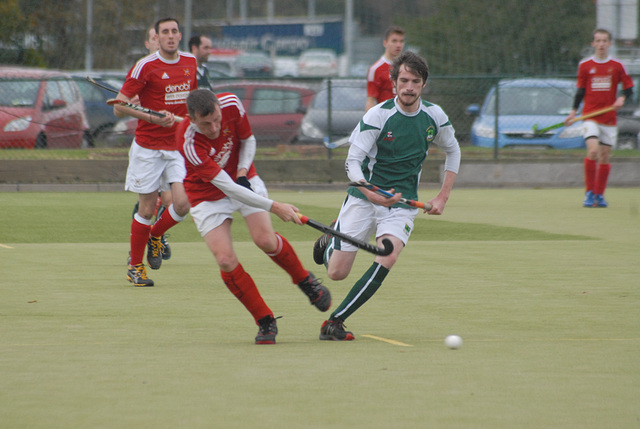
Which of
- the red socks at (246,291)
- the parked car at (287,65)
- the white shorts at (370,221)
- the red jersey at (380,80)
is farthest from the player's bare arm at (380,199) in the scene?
the parked car at (287,65)

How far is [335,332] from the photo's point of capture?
18.1ft

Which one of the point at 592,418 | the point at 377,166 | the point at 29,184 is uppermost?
the point at 377,166

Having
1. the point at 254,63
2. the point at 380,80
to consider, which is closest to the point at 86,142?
the point at 380,80

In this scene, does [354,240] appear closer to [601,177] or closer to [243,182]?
[243,182]

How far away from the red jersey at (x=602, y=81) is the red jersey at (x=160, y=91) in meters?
7.35

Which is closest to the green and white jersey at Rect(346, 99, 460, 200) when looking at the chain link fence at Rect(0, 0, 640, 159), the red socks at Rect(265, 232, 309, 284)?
the red socks at Rect(265, 232, 309, 284)

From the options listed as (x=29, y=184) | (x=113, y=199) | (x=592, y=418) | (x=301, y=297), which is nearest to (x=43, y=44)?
(x=29, y=184)

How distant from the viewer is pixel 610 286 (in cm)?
750

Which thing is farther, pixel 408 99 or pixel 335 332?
pixel 408 99

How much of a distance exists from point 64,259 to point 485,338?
184 inches

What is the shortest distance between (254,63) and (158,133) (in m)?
23.4

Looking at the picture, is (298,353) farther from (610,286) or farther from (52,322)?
(610,286)

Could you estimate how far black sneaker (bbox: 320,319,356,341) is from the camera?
5.52 m

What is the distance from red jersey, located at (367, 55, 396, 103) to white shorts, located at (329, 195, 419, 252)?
5237 millimetres
